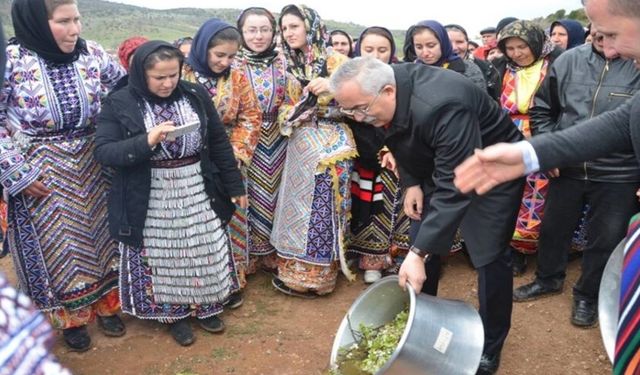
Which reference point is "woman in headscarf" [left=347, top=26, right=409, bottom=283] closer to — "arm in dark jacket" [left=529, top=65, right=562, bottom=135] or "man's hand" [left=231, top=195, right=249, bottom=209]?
"man's hand" [left=231, top=195, right=249, bottom=209]

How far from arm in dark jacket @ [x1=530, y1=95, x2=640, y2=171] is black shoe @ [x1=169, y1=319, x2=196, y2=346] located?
245 cm

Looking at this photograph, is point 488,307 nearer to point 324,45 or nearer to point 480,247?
point 480,247

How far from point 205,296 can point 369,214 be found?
1329 mm

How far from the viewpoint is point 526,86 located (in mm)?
4074

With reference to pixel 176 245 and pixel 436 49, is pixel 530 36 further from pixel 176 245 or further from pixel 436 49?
pixel 176 245

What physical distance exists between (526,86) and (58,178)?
3167 millimetres

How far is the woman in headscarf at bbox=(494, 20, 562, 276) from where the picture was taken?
13.2 feet

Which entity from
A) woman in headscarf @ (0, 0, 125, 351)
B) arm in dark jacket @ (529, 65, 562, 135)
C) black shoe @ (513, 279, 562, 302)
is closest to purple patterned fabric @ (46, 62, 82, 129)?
woman in headscarf @ (0, 0, 125, 351)

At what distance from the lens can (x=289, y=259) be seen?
3.96 metres

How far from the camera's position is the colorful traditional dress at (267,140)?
3.81m

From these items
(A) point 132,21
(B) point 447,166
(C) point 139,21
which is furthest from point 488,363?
(C) point 139,21

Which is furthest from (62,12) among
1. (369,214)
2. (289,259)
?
(369,214)

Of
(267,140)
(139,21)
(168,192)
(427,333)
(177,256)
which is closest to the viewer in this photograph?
(427,333)

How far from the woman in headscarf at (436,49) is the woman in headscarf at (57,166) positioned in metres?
2.16
